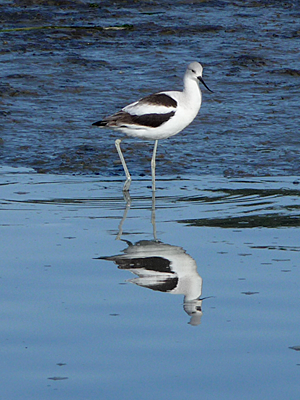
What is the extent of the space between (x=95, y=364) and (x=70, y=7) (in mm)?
14109

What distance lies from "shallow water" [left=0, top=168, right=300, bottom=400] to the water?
1cm

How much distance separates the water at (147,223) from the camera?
13.4ft

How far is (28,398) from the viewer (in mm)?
3754

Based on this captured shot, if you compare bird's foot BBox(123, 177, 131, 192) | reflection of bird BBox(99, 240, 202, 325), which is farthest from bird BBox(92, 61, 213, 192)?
reflection of bird BBox(99, 240, 202, 325)

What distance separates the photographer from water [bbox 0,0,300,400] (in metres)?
4.10

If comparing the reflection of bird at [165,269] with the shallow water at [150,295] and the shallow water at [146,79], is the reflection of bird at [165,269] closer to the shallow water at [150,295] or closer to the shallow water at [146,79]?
the shallow water at [150,295]

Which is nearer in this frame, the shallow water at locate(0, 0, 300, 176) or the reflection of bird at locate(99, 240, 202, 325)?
the reflection of bird at locate(99, 240, 202, 325)

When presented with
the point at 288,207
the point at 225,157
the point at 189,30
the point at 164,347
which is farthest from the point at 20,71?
the point at 164,347

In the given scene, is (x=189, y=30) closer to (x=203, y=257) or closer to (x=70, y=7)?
(x=70, y=7)

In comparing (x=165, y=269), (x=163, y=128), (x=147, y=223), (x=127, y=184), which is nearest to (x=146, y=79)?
(x=163, y=128)

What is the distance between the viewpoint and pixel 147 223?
6832 mm

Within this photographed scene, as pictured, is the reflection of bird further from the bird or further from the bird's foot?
the bird

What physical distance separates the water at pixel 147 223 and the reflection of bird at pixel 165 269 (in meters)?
0.01

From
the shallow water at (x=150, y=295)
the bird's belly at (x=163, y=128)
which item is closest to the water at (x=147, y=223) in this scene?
the shallow water at (x=150, y=295)
